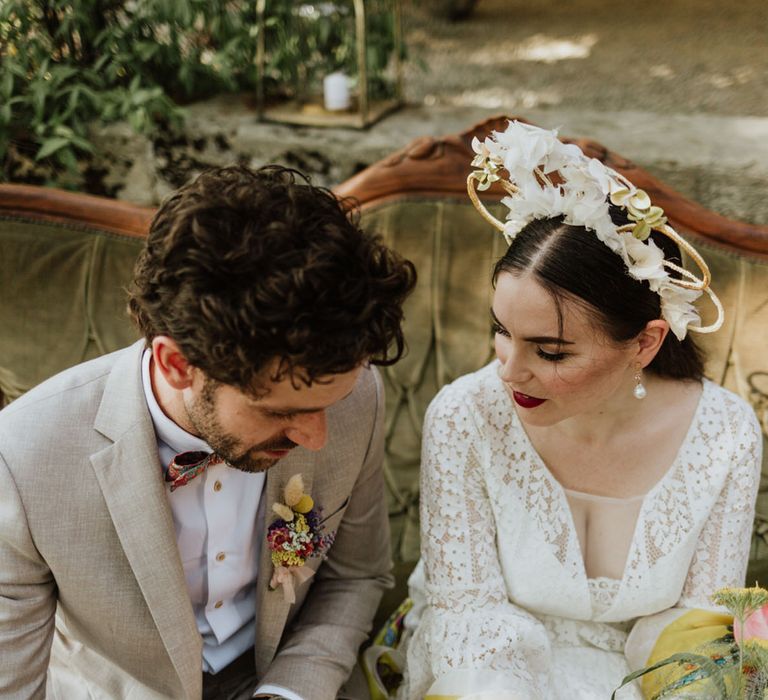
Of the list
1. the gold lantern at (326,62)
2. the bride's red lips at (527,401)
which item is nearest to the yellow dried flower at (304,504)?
the bride's red lips at (527,401)

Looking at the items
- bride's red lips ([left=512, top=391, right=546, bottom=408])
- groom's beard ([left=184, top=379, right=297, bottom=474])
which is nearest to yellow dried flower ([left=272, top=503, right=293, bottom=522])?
groom's beard ([left=184, top=379, right=297, bottom=474])

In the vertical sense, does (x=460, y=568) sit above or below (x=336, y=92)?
below

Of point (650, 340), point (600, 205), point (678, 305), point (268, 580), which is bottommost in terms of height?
point (268, 580)

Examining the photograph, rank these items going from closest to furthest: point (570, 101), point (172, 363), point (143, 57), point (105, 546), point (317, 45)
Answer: point (172, 363)
point (105, 546)
point (143, 57)
point (317, 45)
point (570, 101)

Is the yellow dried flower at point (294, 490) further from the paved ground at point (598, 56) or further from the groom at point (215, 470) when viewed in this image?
the paved ground at point (598, 56)

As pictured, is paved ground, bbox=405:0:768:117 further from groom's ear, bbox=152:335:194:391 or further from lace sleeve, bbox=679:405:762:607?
groom's ear, bbox=152:335:194:391

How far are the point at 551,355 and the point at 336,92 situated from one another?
6.60ft

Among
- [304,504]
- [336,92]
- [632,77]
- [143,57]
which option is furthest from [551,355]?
[632,77]

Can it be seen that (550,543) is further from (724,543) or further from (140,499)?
(140,499)

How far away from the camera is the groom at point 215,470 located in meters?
1.37

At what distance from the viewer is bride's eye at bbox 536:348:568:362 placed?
176 cm

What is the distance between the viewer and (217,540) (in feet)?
5.73

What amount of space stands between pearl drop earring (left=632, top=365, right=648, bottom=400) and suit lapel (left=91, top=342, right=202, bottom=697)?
972mm

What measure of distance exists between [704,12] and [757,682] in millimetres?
5571
